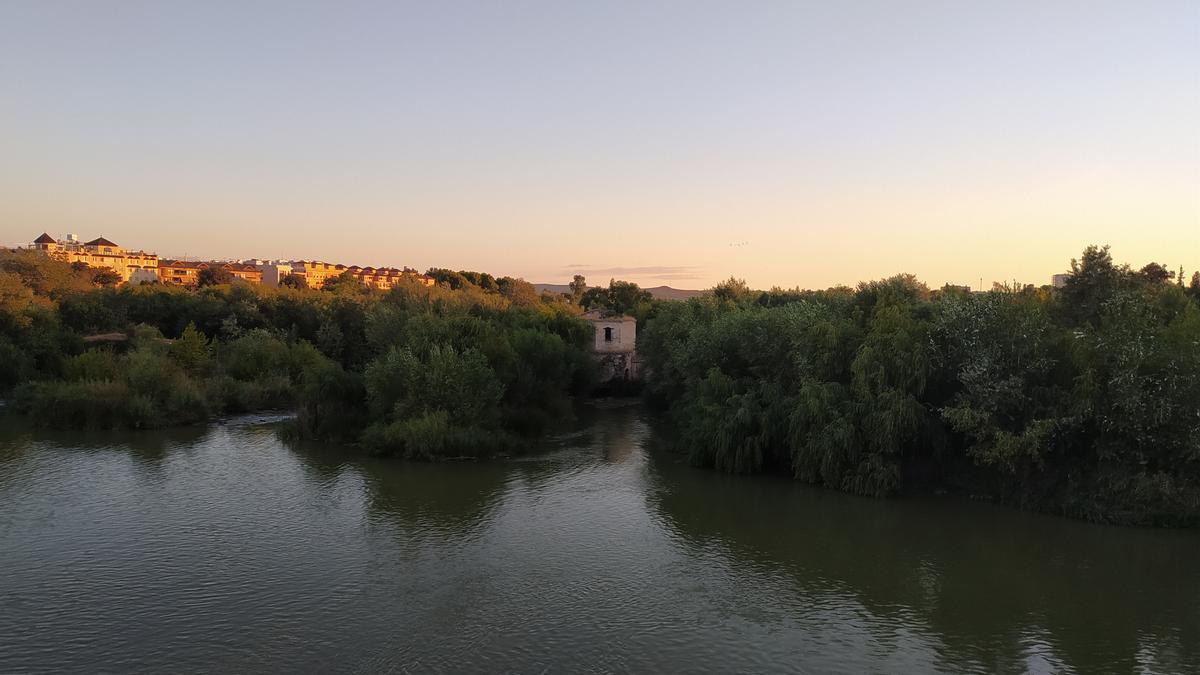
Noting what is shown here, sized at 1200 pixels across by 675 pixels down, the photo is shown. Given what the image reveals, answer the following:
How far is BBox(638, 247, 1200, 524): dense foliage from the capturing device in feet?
75.5

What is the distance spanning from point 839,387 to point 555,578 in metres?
13.7

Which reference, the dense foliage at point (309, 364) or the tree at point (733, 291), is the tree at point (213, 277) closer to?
the dense foliage at point (309, 364)

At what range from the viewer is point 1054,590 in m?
19.1

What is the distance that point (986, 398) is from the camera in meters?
24.8

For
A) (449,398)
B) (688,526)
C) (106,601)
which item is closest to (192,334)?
(449,398)

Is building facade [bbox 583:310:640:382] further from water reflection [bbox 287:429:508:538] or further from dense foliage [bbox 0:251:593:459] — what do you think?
water reflection [bbox 287:429:508:538]

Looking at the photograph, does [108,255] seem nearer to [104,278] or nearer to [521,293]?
[104,278]

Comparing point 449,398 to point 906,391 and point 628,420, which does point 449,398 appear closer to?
point 628,420

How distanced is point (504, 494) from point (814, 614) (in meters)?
13.3

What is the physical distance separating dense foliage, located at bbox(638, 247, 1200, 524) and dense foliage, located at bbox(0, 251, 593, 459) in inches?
413

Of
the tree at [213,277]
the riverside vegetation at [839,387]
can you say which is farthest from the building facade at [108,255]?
the riverside vegetation at [839,387]

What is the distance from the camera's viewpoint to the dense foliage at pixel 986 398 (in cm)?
2300

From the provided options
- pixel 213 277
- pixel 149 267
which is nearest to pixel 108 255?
pixel 149 267

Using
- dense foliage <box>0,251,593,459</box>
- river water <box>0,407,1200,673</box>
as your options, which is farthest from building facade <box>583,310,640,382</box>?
river water <box>0,407,1200,673</box>
